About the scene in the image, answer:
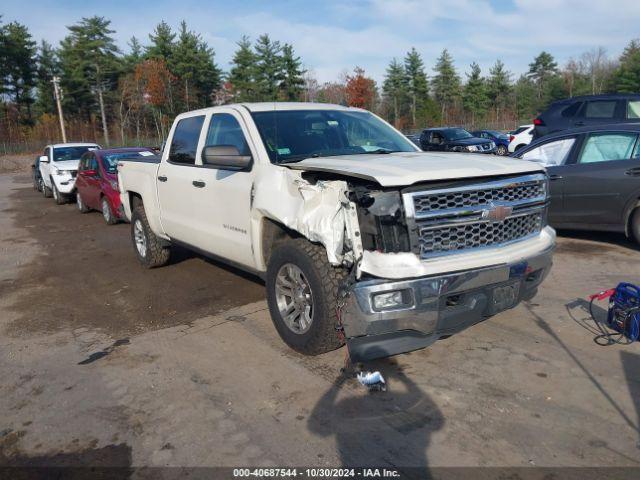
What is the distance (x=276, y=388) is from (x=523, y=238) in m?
2.12

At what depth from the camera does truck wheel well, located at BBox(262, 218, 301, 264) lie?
4285mm

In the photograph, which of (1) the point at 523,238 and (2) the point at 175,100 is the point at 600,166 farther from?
(2) the point at 175,100

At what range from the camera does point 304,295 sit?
397cm

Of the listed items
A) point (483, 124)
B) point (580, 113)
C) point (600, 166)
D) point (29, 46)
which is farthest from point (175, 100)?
point (600, 166)

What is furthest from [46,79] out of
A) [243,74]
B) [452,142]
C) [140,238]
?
[140,238]

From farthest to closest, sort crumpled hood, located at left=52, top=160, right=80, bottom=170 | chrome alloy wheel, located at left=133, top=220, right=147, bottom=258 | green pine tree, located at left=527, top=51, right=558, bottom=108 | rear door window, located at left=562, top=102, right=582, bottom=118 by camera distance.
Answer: green pine tree, located at left=527, top=51, right=558, bottom=108, crumpled hood, located at left=52, top=160, right=80, bottom=170, rear door window, located at left=562, top=102, right=582, bottom=118, chrome alloy wheel, located at left=133, top=220, right=147, bottom=258

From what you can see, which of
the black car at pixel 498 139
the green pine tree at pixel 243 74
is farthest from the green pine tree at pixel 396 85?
A: the black car at pixel 498 139

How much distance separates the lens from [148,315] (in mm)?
5473

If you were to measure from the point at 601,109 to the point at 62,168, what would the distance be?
14.2m

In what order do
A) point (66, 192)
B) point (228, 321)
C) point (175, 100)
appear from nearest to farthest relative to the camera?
point (228, 321)
point (66, 192)
point (175, 100)

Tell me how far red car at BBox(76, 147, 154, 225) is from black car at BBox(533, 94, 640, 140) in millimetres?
9160

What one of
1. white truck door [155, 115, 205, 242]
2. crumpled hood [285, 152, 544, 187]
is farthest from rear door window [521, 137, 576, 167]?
white truck door [155, 115, 205, 242]

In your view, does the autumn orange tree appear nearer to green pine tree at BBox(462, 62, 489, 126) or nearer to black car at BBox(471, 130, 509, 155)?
green pine tree at BBox(462, 62, 489, 126)

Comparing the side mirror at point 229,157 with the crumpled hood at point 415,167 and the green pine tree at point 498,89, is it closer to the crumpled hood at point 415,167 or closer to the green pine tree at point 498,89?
the crumpled hood at point 415,167
